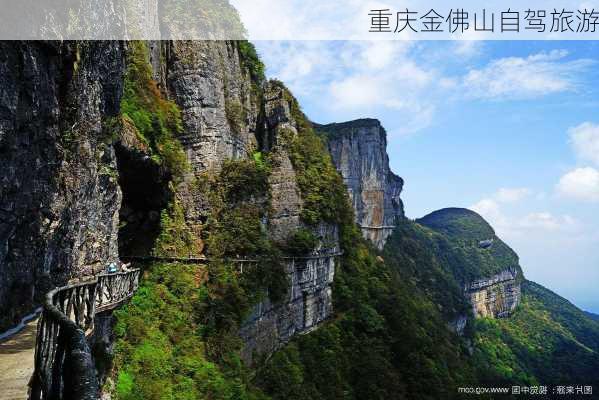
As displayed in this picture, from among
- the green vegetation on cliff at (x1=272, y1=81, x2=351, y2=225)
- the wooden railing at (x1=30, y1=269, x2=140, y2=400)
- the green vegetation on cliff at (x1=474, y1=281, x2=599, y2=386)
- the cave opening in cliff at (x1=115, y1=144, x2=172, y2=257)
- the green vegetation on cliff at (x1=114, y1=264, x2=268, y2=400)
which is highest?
the green vegetation on cliff at (x1=272, y1=81, x2=351, y2=225)

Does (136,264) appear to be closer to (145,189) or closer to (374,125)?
(145,189)

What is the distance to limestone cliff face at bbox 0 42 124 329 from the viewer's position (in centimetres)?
859

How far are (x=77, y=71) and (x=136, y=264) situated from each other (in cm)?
1137

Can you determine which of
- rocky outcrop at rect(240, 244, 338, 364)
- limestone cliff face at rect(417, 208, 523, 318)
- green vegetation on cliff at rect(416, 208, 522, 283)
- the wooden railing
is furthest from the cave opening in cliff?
green vegetation on cliff at rect(416, 208, 522, 283)

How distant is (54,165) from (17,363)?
553 cm

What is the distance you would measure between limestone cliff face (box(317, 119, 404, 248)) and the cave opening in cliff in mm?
52579

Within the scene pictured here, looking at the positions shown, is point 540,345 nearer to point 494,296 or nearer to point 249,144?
point 494,296

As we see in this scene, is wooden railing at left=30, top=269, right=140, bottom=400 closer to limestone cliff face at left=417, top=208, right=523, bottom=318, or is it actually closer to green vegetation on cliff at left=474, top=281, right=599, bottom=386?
green vegetation on cliff at left=474, top=281, right=599, bottom=386

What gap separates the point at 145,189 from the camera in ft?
71.9

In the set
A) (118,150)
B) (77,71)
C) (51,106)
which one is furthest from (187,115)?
(51,106)

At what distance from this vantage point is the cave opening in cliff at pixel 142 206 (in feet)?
67.6

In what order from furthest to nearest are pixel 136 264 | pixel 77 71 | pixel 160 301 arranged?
pixel 136 264, pixel 160 301, pixel 77 71

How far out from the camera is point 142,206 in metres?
22.8


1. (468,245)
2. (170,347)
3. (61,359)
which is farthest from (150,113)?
(468,245)
